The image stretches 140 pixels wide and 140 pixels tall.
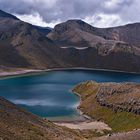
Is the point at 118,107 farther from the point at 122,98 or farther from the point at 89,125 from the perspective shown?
the point at 89,125

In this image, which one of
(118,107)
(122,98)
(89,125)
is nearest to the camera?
(89,125)

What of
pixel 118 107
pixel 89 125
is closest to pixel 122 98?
pixel 118 107

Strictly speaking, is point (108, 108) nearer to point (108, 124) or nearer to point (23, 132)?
point (108, 124)

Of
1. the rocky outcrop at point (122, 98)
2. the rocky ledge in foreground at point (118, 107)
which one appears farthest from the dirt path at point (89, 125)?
the rocky outcrop at point (122, 98)

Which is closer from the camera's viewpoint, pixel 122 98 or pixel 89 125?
pixel 89 125

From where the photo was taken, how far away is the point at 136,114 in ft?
531

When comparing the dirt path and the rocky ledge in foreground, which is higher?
the rocky ledge in foreground

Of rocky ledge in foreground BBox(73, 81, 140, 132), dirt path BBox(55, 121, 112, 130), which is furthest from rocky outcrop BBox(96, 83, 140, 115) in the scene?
dirt path BBox(55, 121, 112, 130)

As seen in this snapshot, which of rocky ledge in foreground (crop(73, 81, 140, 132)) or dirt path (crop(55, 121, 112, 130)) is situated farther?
rocky ledge in foreground (crop(73, 81, 140, 132))

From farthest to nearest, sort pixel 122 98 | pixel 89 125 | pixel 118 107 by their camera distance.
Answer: pixel 122 98 → pixel 118 107 → pixel 89 125

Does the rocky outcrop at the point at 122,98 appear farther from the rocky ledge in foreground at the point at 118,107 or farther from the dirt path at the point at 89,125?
the dirt path at the point at 89,125

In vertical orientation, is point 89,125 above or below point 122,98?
below

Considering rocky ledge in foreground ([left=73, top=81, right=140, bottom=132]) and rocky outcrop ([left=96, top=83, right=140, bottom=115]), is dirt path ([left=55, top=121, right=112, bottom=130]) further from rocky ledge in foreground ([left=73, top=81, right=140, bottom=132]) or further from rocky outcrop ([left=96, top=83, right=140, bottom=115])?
rocky outcrop ([left=96, top=83, right=140, bottom=115])

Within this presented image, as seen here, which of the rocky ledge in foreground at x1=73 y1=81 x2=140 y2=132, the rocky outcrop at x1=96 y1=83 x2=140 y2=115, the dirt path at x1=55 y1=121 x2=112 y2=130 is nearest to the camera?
the dirt path at x1=55 y1=121 x2=112 y2=130
